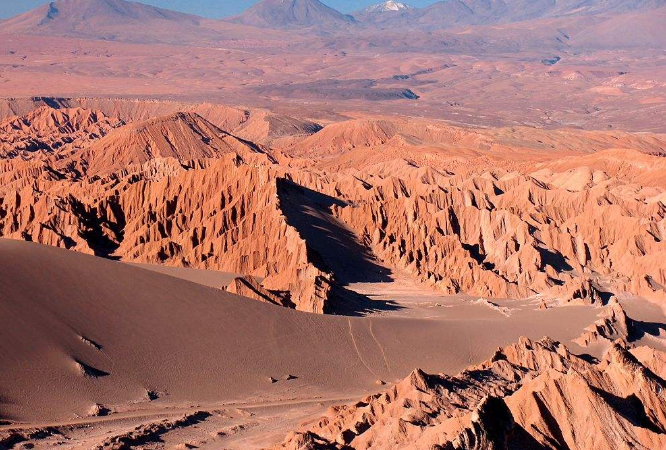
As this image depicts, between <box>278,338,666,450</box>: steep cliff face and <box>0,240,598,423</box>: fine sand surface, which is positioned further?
<box>0,240,598,423</box>: fine sand surface

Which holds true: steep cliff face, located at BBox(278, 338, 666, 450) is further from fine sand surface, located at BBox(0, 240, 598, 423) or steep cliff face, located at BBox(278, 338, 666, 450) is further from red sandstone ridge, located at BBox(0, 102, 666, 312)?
red sandstone ridge, located at BBox(0, 102, 666, 312)

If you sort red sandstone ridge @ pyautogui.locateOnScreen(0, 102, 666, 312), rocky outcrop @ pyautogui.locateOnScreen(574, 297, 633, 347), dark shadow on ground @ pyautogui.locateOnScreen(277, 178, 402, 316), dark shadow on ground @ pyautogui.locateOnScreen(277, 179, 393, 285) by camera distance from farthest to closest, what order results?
dark shadow on ground @ pyautogui.locateOnScreen(277, 179, 393, 285) → red sandstone ridge @ pyautogui.locateOnScreen(0, 102, 666, 312) → dark shadow on ground @ pyautogui.locateOnScreen(277, 178, 402, 316) → rocky outcrop @ pyautogui.locateOnScreen(574, 297, 633, 347)

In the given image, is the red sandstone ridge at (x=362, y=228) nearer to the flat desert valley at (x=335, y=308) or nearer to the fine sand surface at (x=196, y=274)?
the flat desert valley at (x=335, y=308)

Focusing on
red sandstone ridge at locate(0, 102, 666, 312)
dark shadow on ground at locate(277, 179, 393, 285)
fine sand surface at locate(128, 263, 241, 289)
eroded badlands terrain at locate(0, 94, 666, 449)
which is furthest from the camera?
dark shadow on ground at locate(277, 179, 393, 285)

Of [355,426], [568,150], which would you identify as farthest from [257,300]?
[568,150]

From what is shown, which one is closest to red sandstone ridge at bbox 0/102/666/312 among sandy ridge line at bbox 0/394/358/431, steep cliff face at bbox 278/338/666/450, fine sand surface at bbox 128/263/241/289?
fine sand surface at bbox 128/263/241/289

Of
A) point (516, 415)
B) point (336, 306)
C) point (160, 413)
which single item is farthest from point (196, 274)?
point (516, 415)

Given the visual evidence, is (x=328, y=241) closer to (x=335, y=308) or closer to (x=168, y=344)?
(x=335, y=308)
